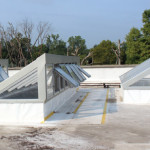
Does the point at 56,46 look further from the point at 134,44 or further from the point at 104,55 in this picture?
the point at 134,44

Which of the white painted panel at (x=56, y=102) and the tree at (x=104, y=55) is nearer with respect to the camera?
the white painted panel at (x=56, y=102)

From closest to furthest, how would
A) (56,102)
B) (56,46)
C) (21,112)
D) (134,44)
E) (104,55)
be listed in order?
(21,112) → (56,102) → (134,44) → (104,55) → (56,46)

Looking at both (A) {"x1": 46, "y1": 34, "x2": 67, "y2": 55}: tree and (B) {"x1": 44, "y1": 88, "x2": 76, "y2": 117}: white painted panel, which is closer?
(B) {"x1": 44, "y1": 88, "x2": 76, "y2": 117}: white painted panel

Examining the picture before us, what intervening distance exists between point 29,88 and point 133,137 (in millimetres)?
8181

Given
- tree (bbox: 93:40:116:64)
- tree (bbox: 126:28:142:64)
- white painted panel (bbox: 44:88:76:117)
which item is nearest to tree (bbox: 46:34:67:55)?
tree (bbox: 93:40:116:64)

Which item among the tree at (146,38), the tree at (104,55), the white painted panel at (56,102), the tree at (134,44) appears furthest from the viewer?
the tree at (104,55)

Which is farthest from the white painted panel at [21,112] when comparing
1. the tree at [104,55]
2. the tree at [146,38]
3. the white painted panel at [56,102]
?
the tree at [104,55]

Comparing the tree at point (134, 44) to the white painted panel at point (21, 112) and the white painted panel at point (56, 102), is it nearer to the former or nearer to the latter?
the white painted panel at point (56, 102)

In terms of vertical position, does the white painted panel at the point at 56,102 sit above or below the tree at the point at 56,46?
below

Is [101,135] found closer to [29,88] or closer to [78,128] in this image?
[78,128]

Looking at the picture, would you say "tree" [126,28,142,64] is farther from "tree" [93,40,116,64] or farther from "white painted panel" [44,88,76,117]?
"white painted panel" [44,88,76,117]

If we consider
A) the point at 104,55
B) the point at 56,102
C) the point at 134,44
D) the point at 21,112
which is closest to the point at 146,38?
the point at 134,44

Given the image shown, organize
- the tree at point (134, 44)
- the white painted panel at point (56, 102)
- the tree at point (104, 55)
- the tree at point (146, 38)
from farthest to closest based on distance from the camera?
the tree at point (104, 55) → the tree at point (134, 44) → the tree at point (146, 38) → the white painted panel at point (56, 102)

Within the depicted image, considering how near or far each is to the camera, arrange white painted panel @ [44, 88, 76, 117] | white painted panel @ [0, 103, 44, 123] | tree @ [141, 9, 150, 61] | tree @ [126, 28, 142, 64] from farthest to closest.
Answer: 1. tree @ [126, 28, 142, 64]
2. tree @ [141, 9, 150, 61]
3. white painted panel @ [44, 88, 76, 117]
4. white painted panel @ [0, 103, 44, 123]
